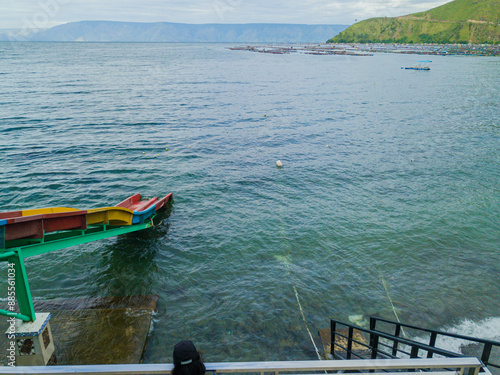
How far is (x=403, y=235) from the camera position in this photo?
660 inches

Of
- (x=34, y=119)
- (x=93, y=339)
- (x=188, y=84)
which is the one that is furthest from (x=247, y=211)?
(x=188, y=84)

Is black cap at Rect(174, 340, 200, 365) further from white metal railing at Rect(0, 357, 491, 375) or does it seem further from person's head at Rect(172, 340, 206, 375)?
white metal railing at Rect(0, 357, 491, 375)

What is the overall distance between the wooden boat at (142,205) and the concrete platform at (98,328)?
443cm

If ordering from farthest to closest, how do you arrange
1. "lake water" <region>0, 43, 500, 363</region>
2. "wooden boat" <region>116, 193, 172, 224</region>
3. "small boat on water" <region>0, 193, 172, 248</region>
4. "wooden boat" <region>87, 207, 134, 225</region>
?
"wooden boat" <region>116, 193, 172, 224</region>, "wooden boat" <region>87, 207, 134, 225</region>, "lake water" <region>0, 43, 500, 363</region>, "small boat on water" <region>0, 193, 172, 248</region>

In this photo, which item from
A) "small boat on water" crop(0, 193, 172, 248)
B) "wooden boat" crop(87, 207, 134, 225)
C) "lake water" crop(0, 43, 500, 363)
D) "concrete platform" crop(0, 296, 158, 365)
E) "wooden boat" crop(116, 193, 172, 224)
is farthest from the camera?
"wooden boat" crop(116, 193, 172, 224)

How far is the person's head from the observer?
4094mm

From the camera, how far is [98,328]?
10242mm

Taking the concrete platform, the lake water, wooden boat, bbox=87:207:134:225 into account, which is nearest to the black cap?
the concrete platform

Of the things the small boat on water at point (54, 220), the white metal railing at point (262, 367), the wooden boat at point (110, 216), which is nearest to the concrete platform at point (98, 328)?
the small boat on water at point (54, 220)

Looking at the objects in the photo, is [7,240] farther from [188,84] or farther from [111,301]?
[188,84]

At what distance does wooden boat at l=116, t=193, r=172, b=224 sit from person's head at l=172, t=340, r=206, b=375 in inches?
470

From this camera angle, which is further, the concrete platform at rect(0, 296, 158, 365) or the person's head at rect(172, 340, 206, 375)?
the concrete platform at rect(0, 296, 158, 365)

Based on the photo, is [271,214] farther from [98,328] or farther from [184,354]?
[184,354]

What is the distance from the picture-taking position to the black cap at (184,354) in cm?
418
